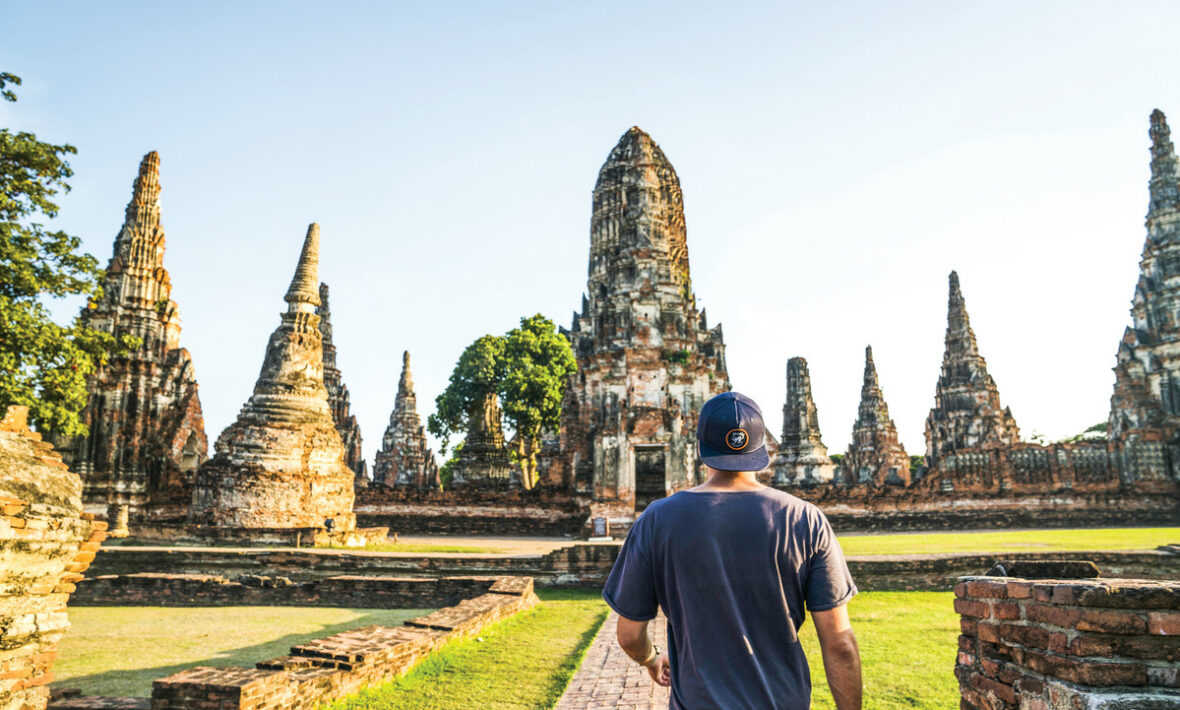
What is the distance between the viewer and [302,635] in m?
7.83

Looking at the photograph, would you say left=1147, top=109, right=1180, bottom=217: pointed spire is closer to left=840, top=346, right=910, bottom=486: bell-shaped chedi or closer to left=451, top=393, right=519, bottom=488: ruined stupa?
left=840, top=346, right=910, bottom=486: bell-shaped chedi

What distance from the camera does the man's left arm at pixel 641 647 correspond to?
217 cm

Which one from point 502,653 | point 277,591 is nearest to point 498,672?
point 502,653

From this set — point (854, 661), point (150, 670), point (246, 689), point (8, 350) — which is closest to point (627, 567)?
point (854, 661)

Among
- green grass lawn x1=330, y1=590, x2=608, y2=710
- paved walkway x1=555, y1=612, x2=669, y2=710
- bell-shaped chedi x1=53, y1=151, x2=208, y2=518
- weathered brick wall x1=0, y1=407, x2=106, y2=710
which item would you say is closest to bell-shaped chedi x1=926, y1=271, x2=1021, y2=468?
bell-shaped chedi x1=53, y1=151, x2=208, y2=518

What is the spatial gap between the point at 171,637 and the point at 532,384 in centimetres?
2930

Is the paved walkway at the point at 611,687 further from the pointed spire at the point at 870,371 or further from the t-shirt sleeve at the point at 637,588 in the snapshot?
the pointed spire at the point at 870,371

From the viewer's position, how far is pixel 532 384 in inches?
1451

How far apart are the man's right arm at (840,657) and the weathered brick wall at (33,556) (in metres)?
4.29

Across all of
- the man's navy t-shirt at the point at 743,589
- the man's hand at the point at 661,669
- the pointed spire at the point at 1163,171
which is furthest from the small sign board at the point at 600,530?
the pointed spire at the point at 1163,171

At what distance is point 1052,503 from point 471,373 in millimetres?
25151

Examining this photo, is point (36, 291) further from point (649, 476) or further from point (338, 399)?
point (338, 399)

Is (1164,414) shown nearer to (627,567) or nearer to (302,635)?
(302,635)

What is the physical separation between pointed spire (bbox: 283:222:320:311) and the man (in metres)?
18.4
